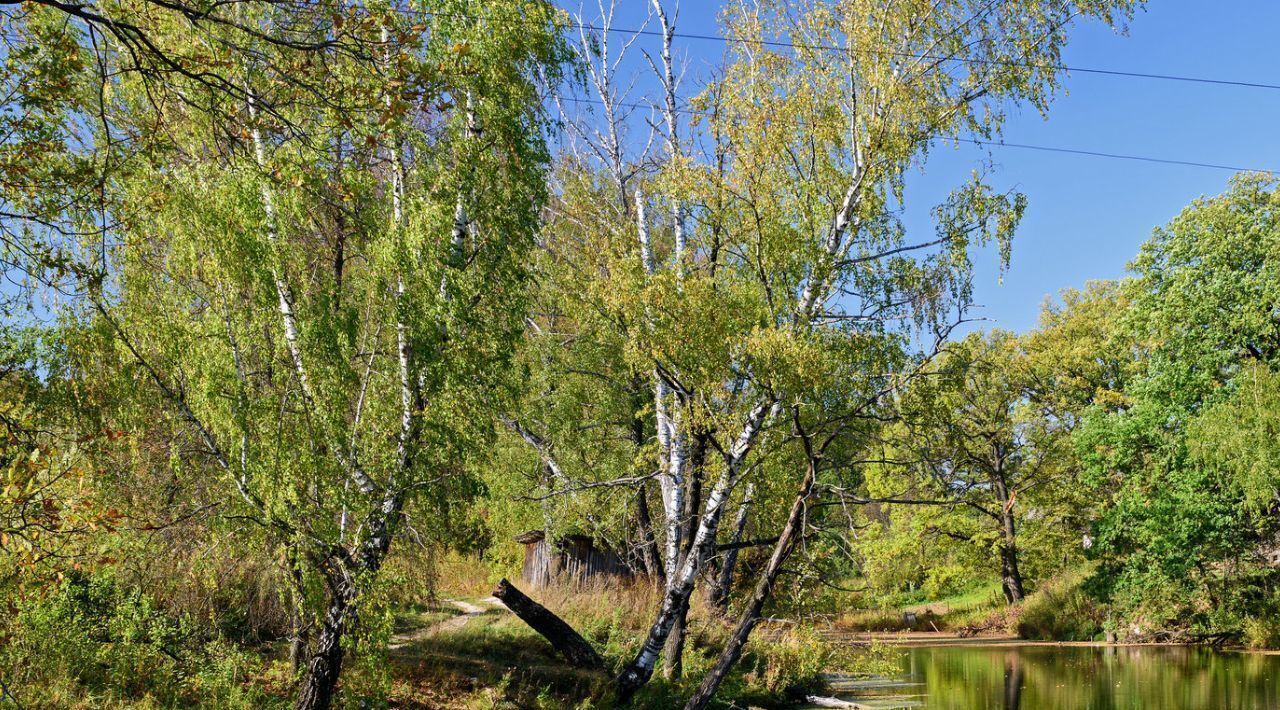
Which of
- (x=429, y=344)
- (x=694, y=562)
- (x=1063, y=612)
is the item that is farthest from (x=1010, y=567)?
(x=429, y=344)

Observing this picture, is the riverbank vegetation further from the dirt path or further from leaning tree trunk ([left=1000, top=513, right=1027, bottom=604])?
leaning tree trunk ([left=1000, top=513, right=1027, bottom=604])

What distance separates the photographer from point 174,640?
32.5ft

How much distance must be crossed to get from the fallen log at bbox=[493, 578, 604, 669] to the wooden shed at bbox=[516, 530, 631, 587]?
5.00 metres

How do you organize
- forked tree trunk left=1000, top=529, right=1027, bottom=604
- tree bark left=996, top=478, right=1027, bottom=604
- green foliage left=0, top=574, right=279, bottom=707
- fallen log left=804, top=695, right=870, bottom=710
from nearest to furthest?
green foliage left=0, top=574, right=279, bottom=707 → fallen log left=804, top=695, right=870, bottom=710 → tree bark left=996, top=478, right=1027, bottom=604 → forked tree trunk left=1000, top=529, right=1027, bottom=604

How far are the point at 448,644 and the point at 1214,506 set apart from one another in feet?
56.4

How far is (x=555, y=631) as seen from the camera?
41.8 ft

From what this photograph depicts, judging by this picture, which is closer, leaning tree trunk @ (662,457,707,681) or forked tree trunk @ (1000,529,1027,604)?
leaning tree trunk @ (662,457,707,681)

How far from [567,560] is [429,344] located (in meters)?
10.7

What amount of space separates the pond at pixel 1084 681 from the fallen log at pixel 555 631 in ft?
15.8

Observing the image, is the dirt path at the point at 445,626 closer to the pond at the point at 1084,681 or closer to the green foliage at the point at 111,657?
the green foliage at the point at 111,657

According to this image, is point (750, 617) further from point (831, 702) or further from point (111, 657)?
point (111, 657)

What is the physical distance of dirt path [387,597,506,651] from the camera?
42.1 ft

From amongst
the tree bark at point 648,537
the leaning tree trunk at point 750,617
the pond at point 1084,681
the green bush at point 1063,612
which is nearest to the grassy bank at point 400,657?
the tree bark at point 648,537

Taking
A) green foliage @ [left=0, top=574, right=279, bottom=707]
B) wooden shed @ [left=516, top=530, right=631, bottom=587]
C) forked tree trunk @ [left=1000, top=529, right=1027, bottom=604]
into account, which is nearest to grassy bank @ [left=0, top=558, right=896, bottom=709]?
green foliage @ [left=0, top=574, right=279, bottom=707]
